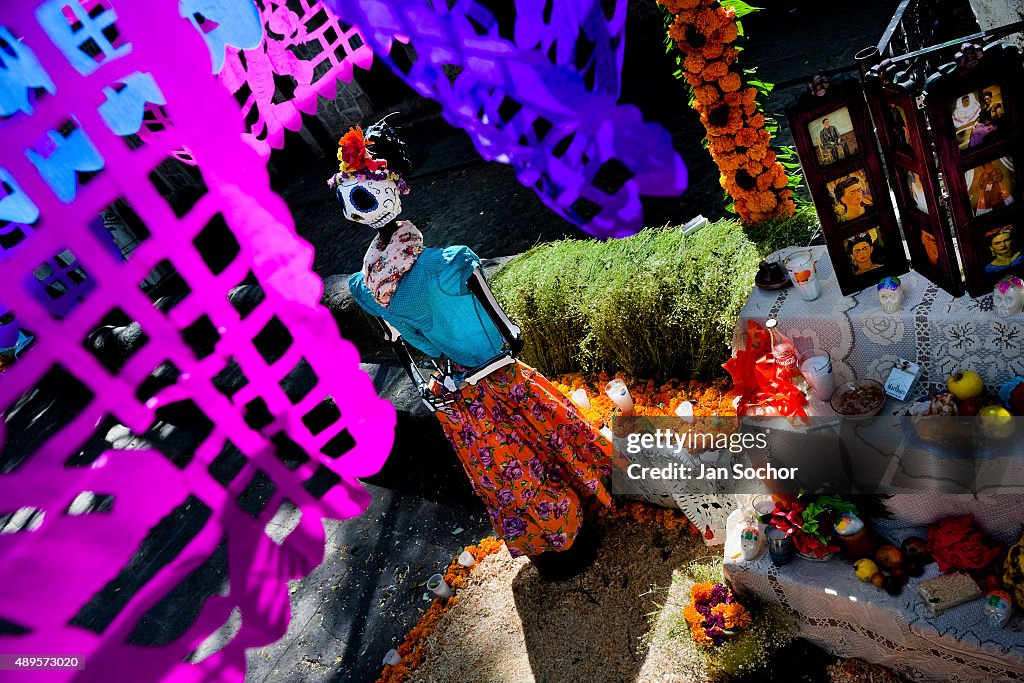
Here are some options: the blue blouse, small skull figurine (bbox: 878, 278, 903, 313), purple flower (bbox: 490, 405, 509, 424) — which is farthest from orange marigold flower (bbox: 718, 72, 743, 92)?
purple flower (bbox: 490, 405, 509, 424)

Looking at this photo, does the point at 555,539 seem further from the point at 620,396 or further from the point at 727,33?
the point at 727,33

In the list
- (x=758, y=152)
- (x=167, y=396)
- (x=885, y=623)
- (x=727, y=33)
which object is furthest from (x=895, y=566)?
(x=167, y=396)

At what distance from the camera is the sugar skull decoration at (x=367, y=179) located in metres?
3.27

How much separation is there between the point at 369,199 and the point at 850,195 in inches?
78.5

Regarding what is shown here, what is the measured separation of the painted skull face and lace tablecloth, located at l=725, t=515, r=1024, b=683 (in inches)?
83.4

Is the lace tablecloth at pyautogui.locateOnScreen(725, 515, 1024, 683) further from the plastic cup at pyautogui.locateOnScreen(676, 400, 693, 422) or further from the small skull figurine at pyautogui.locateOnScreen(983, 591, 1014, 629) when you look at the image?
the plastic cup at pyautogui.locateOnScreen(676, 400, 693, 422)

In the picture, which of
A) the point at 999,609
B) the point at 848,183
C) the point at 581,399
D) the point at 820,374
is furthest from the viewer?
the point at 581,399

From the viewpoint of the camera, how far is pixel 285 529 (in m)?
5.24

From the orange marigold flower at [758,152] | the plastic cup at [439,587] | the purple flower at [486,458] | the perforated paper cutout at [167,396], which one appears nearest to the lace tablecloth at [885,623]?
the purple flower at [486,458]

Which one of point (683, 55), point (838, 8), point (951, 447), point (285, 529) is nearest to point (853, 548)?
point (951, 447)

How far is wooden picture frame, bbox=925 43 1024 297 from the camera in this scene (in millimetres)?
2441

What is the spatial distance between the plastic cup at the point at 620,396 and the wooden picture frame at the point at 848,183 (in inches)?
46.8

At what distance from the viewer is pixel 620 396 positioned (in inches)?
154

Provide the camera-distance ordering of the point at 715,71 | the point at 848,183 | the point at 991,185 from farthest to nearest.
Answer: the point at 715,71 → the point at 848,183 → the point at 991,185
